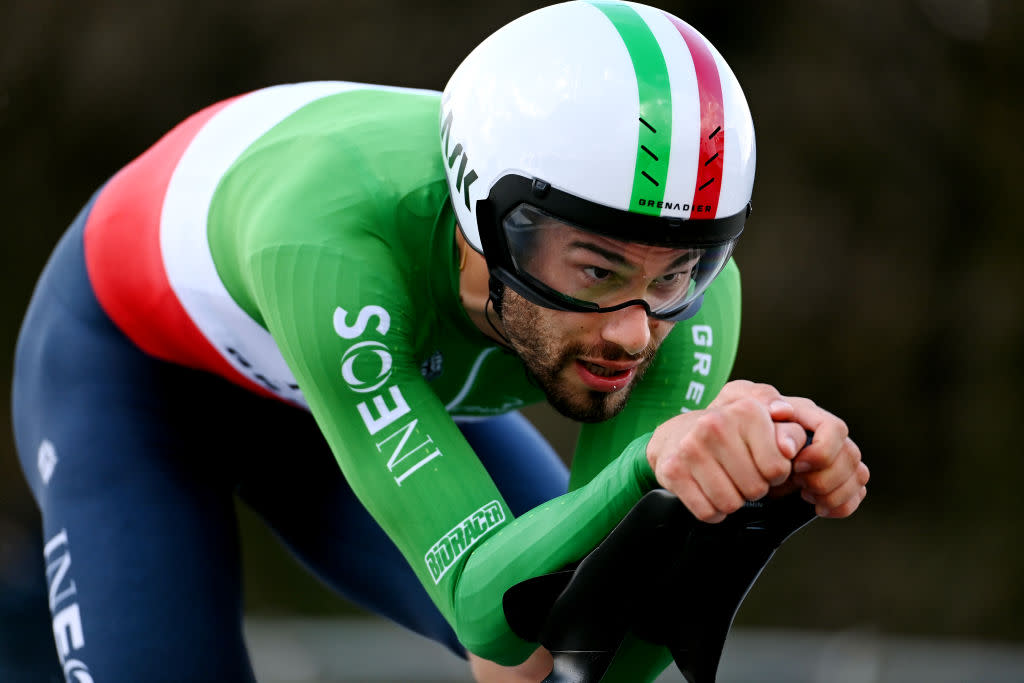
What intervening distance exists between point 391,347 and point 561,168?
0.51 metres

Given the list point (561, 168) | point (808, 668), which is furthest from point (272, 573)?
point (561, 168)

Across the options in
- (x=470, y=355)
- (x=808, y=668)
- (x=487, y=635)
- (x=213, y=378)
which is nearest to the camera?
(x=487, y=635)

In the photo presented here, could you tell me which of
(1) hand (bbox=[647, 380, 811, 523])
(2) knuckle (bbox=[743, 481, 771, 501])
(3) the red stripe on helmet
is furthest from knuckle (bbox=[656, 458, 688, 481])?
(3) the red stripe on helmet

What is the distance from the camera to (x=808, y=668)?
782 cm

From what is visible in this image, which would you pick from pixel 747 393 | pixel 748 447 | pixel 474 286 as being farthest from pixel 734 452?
pixel 474 286

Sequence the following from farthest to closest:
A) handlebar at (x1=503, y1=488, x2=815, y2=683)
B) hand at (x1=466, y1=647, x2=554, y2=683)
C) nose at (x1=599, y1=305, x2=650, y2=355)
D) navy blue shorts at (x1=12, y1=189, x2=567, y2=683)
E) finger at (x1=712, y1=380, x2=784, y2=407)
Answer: navy blue shorts at (x1=12, y1=189, x2=567, y2=683)
hand at (x1=466, y1=647, x2=554, y2=683)
nose at (x1=599, y1=305, x2=650, y2=355)
handlebar at (x1=503, y1=488, x2=815, y2=683)
finger at (x1=712, y1=380, x2=784, y2=407)

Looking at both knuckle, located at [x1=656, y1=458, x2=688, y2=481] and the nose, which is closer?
knuckle, located at [x1=656, y1=458, x2=688, y2=481]

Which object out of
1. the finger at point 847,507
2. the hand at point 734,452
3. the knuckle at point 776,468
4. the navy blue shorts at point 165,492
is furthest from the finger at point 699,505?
the navy blue shorts at point 165,492

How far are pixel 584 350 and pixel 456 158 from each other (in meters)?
0.52

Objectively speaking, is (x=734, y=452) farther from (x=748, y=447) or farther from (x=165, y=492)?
(x=165, y=492)

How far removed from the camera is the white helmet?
107 inches

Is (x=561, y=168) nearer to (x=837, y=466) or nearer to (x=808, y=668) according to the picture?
(x=837, y=466)

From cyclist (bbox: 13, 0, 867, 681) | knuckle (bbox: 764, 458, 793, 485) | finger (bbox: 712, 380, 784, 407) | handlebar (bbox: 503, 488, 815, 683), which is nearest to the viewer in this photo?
knuckle (bbox: 764, 458, 793, 485)

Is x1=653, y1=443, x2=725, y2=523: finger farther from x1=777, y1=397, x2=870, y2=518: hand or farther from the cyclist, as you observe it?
x1=777, y1=397, x2=870, y2=518: hand
